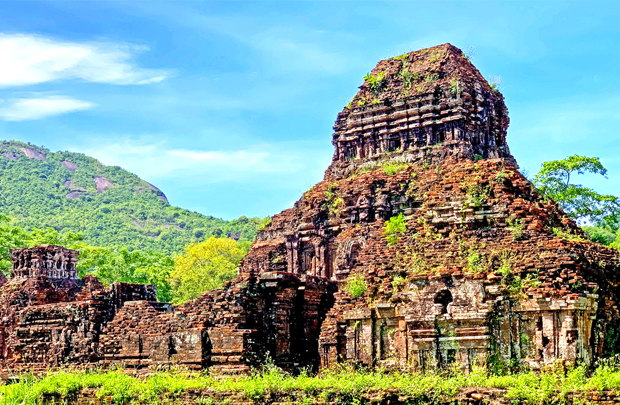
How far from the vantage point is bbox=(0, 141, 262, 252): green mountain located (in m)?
106

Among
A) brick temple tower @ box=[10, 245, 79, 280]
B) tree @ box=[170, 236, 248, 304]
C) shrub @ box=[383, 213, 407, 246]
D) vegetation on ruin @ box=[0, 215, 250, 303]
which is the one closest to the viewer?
shrub @ box=[383, 213, 407, 246]

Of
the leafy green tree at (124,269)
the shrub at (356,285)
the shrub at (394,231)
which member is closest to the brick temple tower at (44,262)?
the shrub at (394,231)

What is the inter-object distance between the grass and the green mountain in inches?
2606

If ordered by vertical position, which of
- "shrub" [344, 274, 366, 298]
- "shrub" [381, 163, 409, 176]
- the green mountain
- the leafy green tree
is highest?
the green mountain

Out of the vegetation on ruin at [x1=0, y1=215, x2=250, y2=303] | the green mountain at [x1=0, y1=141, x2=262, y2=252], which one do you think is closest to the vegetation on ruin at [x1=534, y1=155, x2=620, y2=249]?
the vegetation on ruin at [x1=0, y1=215, x2=250, y2=303]

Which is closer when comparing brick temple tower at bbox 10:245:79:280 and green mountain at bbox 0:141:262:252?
brick temple tower at bbox 10:245:79:280

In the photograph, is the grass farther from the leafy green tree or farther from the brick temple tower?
the leafy green tree

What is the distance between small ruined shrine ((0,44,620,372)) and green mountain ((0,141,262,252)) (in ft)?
191

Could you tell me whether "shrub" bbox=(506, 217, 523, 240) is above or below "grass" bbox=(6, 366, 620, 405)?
above

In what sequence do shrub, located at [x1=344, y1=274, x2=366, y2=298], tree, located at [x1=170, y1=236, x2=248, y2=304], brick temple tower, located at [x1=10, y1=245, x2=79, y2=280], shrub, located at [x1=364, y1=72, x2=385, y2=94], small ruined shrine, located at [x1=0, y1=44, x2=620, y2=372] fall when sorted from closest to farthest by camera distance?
small ruined shrine, located at [x1=0, y1=44, x2=620, y2=372]
shrub, located at [x1=344, y1=274, x2=366, y2=298]
shrub, located at [x1=364, y1=72, x2=385, y2=94]
brick temple tower, located at [x1=10, y1=245, x2=79, y2=280]
tree, located at [x1=170, y1=236, x2=248, y2=304]

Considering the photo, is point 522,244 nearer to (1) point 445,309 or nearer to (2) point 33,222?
(1) point 445,309

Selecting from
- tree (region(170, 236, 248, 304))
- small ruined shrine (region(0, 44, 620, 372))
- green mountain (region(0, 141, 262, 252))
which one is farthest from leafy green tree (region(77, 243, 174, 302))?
green mountain (region(0, 141, 262, 252))

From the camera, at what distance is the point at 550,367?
16.6 meters

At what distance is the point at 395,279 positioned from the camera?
19203 mm
